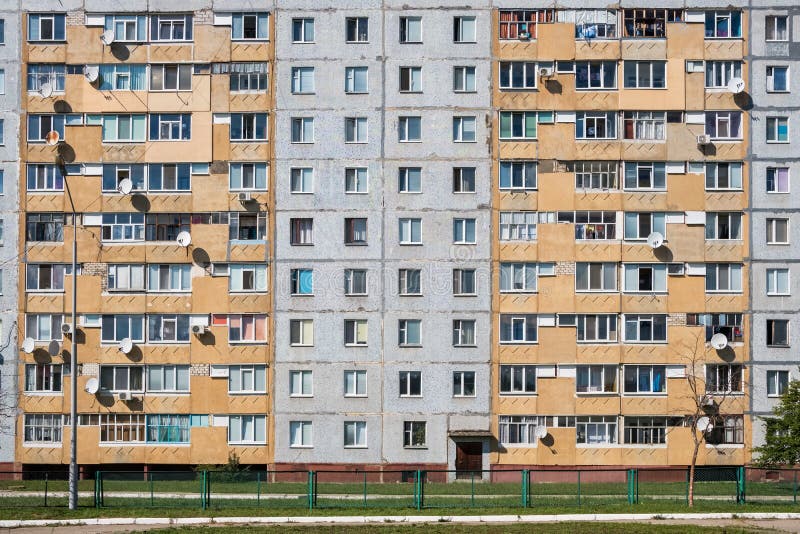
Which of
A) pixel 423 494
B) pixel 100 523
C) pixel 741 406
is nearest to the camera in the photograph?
pixel 100 523

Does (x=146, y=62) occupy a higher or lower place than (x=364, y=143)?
higher

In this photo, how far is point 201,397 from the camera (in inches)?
2213

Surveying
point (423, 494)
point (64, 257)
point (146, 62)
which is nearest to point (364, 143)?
point (146, 62)

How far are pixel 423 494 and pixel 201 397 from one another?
18.3 metres

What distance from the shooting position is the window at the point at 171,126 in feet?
187

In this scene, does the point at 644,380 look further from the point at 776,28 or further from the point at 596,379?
the point at 776,28

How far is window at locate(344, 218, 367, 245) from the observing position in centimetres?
5662

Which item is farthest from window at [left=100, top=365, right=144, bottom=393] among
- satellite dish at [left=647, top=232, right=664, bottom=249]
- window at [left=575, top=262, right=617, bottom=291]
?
satellite dish at [left=647, top=232, right=664, bottom=249]

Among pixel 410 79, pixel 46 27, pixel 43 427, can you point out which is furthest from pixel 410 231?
pixel 46 27

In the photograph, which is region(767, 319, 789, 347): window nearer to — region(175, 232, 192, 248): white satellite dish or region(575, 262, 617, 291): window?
region(575, 262, 617, 291): window

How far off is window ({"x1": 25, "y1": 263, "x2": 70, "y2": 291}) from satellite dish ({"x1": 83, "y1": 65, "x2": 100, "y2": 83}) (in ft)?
30.8

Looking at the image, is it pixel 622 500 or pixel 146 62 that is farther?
pixel 146 62

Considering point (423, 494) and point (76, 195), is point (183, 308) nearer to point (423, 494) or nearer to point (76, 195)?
point (76, 195)

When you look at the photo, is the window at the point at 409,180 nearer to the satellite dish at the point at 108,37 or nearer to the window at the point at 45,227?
the satellite dish at the point at 108,37
